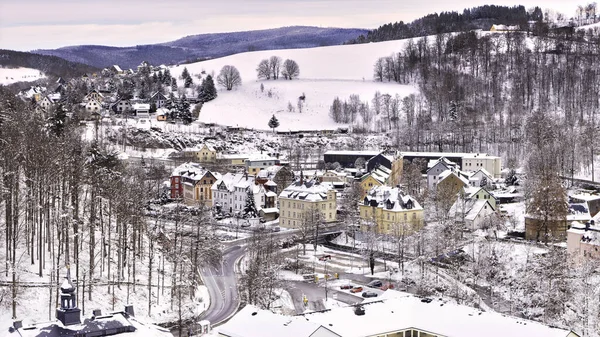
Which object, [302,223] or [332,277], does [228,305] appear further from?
[302,223]

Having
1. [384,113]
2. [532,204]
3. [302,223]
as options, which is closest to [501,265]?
[532,204]

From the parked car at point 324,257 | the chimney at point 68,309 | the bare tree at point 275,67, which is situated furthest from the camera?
the bare tree at point 275,67

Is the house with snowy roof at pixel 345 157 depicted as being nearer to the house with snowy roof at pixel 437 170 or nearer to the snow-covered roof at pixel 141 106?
the house with snowy roof at pixel 437 170

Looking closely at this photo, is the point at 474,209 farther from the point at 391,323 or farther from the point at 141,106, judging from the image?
the point at 141,106

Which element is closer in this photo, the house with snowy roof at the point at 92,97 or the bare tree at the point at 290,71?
the house with snowy roof at the point at 92,97

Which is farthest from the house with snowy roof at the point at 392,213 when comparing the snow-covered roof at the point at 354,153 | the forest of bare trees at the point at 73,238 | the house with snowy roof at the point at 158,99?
the house with snowy roof at the point at 158,99

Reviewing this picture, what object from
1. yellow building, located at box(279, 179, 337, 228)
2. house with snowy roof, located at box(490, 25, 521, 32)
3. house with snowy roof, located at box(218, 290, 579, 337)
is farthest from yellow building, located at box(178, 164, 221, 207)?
house with snowy roof, located at box(490, 25, 521, 32)
